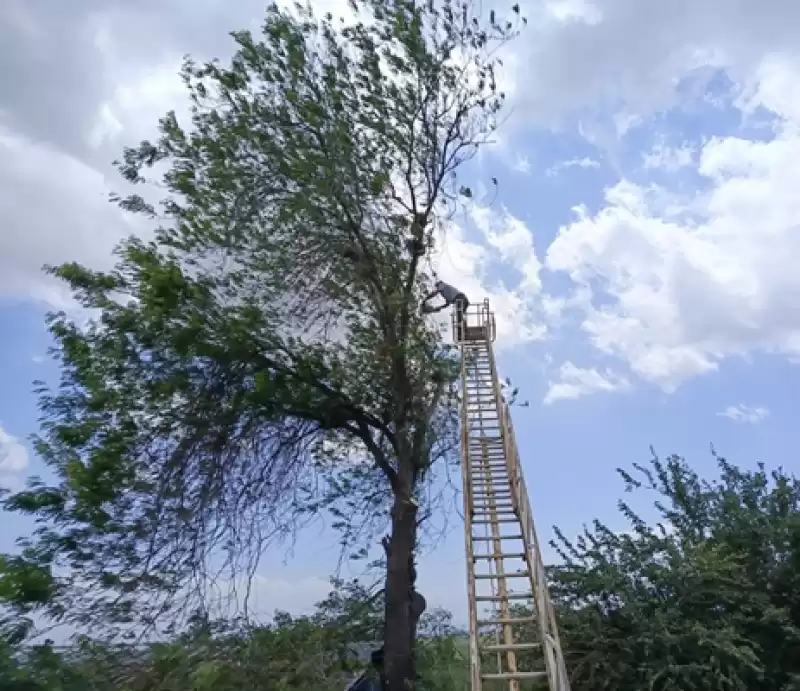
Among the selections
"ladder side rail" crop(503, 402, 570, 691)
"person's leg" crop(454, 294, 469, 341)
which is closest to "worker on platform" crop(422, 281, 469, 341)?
"person's leg" crop(454, 294, 469, 341)

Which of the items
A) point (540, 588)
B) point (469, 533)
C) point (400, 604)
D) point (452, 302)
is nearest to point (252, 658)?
point (400, 604)

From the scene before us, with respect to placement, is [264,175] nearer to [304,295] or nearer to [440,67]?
[304,295]

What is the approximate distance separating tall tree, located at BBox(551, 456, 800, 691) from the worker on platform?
4.35 meters

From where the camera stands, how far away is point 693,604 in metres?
11.2

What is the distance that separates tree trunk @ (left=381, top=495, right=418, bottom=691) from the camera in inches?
431

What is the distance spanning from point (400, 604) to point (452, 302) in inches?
216

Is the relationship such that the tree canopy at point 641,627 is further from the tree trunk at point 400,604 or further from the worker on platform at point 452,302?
the worker on platform at point 452,302

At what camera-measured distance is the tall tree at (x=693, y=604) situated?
10414 millimetres

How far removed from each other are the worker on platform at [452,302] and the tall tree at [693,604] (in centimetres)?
435

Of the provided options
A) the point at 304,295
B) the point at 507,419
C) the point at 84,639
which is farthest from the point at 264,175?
the point at 84,639

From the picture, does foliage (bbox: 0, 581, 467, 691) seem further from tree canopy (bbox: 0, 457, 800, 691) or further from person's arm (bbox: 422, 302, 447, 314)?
person's arm (bbox: 422, 302, 447, 314)

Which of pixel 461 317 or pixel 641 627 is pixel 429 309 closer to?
pixel 461 317

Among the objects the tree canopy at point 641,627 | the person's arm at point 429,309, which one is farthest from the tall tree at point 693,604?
the person's arm at point 429,309

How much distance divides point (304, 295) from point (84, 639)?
5397 millimetres
